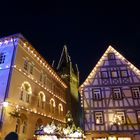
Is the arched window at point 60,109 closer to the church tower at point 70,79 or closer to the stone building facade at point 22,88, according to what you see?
the stone building facade at point 22,88

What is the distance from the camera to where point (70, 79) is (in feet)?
125

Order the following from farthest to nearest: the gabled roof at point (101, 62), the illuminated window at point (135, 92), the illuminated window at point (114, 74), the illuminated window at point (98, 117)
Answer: the illuminated window at point (114, 74) → the gabled roof at point (101, 62) → the illuminated window at point (135, 92) → the illuminated window at point (98, 117)

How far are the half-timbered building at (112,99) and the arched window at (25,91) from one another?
6842 mm

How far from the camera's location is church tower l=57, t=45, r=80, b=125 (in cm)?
3580

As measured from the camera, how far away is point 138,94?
65.9 ft

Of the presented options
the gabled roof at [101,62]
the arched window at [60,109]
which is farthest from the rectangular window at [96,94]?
the arched window at [60,109]

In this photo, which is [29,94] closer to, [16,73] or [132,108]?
[16,73]

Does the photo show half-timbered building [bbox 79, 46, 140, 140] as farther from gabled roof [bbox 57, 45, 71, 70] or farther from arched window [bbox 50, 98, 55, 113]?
→ gabled roof [bbox 57, 45, 71, 70]

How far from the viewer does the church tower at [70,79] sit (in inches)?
1409

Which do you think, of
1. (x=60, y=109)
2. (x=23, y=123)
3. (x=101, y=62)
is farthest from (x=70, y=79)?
(x=23, y=123)

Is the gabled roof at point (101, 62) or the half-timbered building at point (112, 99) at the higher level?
the gabled roof at point (101, 62)

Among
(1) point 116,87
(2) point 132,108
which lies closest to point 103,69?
(1) point 116,87

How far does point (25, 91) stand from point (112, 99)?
9968 millimetres

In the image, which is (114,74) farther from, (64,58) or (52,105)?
(64,58)
